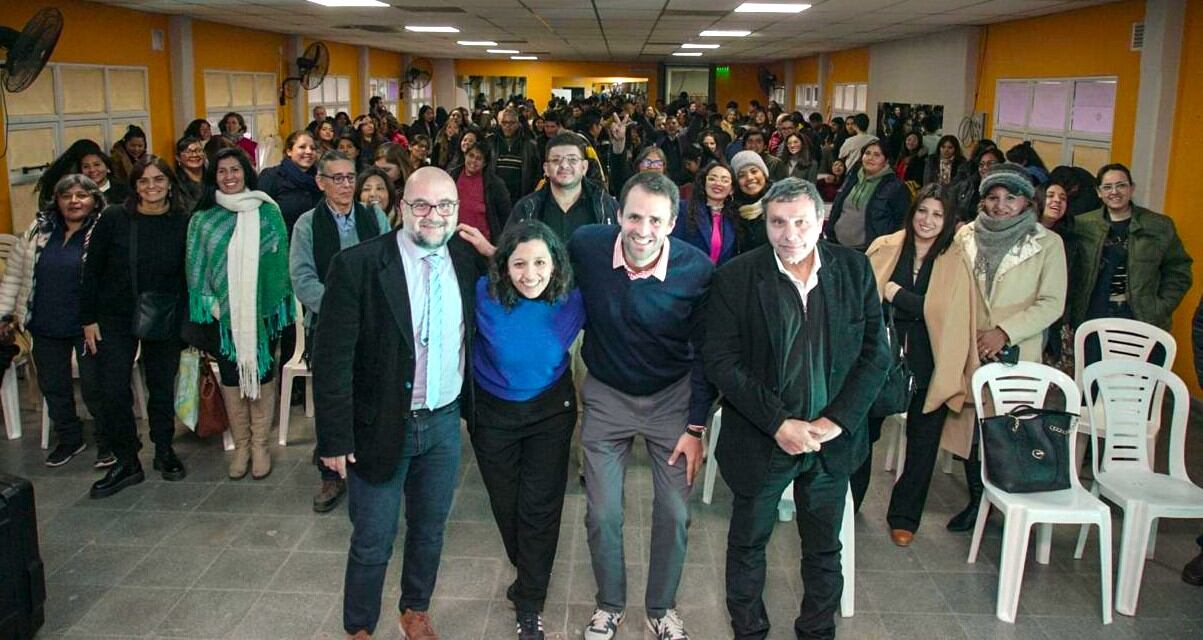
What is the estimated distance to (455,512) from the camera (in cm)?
413

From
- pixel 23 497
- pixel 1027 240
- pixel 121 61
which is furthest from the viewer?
pixel 121 61

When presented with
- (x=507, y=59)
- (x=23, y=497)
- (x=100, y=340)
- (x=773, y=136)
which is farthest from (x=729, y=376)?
(x=507, y=59)

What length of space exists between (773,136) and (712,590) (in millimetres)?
8007

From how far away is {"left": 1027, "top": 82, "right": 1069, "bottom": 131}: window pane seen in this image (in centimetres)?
826

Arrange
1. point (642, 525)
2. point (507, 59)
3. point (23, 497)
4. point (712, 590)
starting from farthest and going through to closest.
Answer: point (507, 59)
point (642, 525)
point (712, 590)
point (23, 497)

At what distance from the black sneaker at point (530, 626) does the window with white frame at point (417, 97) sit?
18.0 m

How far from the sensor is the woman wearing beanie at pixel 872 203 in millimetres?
5676

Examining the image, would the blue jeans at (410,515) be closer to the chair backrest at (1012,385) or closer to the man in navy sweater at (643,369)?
the man in navy sweater at (643,369)

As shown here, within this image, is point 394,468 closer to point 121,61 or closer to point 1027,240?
point 1027,240

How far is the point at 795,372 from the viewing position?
277 cm

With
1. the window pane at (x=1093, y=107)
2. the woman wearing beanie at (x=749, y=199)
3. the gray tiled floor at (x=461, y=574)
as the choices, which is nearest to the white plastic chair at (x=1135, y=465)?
the gray tiled floor at (x=461, y=574)

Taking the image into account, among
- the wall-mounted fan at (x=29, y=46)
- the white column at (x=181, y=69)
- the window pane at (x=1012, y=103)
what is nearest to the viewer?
the wall-mounted fan at (x=29, y=46)

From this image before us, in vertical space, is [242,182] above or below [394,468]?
above

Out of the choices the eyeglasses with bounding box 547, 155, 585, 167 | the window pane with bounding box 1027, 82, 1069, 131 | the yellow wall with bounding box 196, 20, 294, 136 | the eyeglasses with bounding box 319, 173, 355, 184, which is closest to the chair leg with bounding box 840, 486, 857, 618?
the eyeglasses with bounding box 547, 155, 585, 167
